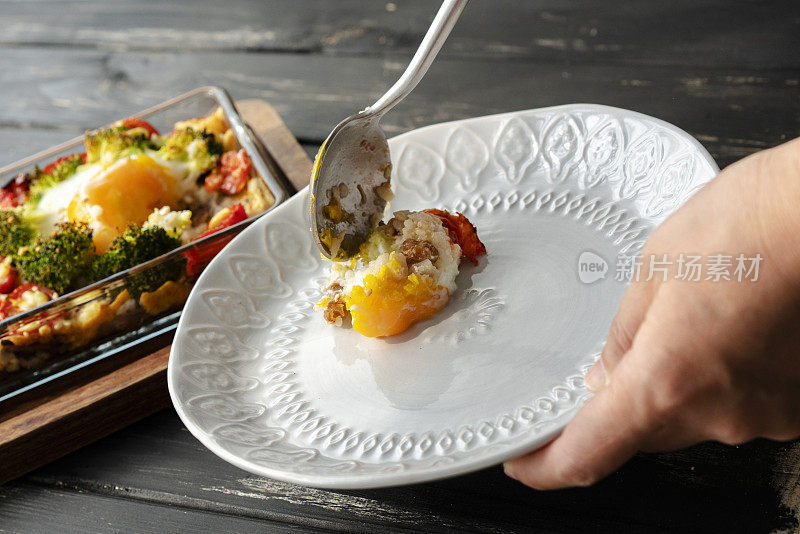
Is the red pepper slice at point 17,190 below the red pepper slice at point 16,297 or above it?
above

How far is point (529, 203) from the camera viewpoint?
1.76 metres

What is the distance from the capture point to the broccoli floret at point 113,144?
90.2 inches

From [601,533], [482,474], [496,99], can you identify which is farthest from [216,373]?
[496,99]

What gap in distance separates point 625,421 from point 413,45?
218 centimetres

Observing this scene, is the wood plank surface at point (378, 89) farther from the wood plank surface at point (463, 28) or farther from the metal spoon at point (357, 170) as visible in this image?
the metal spoon at point (357, 170)

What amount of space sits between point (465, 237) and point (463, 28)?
1548 mm

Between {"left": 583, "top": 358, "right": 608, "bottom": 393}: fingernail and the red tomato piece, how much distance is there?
1.33 m

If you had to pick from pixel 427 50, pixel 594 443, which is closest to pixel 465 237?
pixel 427 50

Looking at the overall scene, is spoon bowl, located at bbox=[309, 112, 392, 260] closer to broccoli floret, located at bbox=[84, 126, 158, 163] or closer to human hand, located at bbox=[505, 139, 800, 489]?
human hand, located at bbox=[505, 139, 800, 489]

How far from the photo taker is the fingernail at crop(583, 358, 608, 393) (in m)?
1.13

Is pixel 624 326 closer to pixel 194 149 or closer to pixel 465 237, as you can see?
pixel 465 237

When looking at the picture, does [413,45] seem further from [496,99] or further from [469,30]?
[496,99]

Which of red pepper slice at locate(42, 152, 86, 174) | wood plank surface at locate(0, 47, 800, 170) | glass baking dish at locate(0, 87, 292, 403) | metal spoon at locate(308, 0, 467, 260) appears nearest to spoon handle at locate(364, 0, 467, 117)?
metal spoon at locate(308, 0, 467, 260)

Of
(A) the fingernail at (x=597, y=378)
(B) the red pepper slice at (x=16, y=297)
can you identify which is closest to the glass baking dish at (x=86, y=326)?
(B) the red pepper slice at (x=16, y=297)
